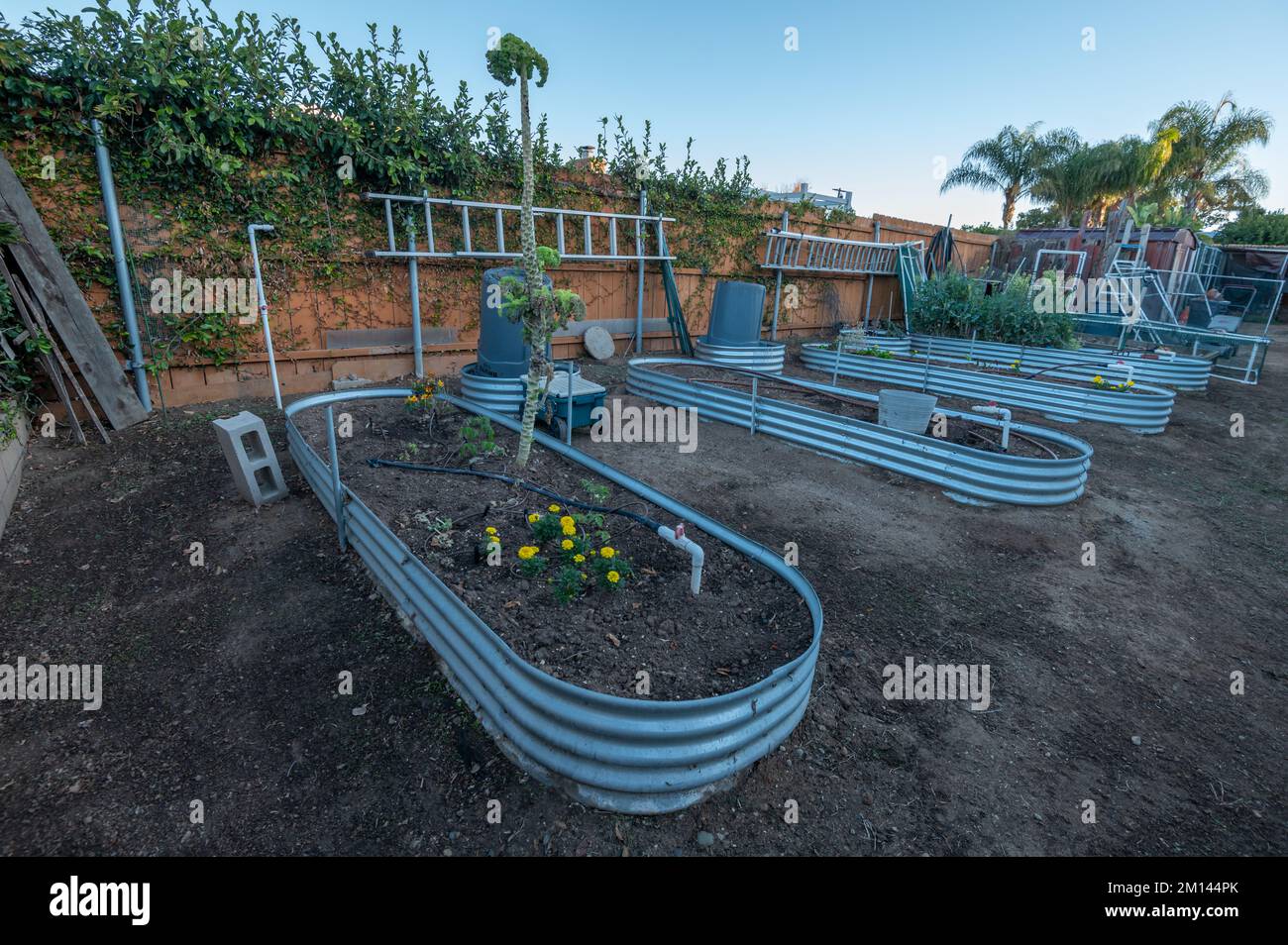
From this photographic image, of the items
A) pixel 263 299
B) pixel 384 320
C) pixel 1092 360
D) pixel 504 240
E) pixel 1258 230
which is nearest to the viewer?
pixel 263 299

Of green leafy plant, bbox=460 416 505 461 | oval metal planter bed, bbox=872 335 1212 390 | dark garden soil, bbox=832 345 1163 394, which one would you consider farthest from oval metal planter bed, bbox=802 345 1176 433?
green leafy plant, bbox=460 416 505 461

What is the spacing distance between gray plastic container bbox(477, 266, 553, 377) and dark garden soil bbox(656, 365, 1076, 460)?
278cm

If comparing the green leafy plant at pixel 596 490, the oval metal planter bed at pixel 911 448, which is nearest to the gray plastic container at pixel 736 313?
the oval metal planter bed at pixel 911 448

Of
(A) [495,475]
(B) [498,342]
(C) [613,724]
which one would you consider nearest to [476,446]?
(A) [495,475]

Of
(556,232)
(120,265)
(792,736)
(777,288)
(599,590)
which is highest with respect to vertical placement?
(556,232)

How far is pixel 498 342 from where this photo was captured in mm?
6898

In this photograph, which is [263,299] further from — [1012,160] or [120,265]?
[1012,160]

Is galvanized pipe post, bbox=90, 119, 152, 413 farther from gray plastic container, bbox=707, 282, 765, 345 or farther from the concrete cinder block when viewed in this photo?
gray plastic container, bbox=707, 282, 765, 345

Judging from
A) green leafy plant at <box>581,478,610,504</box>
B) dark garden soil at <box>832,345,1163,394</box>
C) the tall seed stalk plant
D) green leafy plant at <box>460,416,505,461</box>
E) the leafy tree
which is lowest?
green leafy plant at <box>581,478,610,504</box>

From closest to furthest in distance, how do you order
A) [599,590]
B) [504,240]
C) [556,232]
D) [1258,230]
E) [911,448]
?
[599,590] → [911,448] → [504,240] → [556,232] → [1258,230]

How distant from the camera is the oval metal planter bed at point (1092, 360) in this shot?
1071 centimetres

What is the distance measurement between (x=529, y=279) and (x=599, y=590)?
2.55 metres

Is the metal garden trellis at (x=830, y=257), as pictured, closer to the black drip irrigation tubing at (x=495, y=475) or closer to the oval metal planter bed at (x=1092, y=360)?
the oval metal planter bed at (x=1092, y=360)

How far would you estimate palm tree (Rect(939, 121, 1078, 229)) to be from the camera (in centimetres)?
2905
